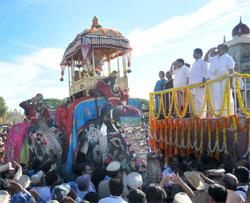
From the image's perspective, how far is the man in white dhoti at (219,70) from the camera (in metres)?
7.65

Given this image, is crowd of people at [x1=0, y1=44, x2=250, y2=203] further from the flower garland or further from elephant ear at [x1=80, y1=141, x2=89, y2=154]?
elephant ear at [x1=80, y1=141, x2=89, y2=154]

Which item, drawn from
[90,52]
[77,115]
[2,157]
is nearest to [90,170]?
[77,115]

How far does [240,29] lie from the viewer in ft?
81.7

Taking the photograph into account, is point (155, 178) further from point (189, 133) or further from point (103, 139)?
point (189, 133)

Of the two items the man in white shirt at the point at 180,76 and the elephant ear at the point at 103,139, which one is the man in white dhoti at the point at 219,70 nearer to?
the man in white shirt at the point at 180,76

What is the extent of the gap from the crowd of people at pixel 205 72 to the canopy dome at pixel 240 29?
54.7 feet

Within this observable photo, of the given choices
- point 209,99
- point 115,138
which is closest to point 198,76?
point 209,99

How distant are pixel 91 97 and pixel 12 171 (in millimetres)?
2506

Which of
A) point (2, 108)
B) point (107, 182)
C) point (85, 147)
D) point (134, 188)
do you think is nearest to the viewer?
point (134, 188)

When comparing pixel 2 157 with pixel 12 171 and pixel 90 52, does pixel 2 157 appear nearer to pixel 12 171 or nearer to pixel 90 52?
pixel 90 52

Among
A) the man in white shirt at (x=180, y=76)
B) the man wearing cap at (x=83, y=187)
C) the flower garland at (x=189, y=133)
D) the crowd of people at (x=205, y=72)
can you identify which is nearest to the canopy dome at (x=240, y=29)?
the crowd of people at (x=205, y=72)

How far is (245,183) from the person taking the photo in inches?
181

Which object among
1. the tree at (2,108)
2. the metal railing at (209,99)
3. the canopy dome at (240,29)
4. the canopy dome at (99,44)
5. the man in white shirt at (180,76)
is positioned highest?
the canopy dome at (240,29)

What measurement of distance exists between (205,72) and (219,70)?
1.19 feet
